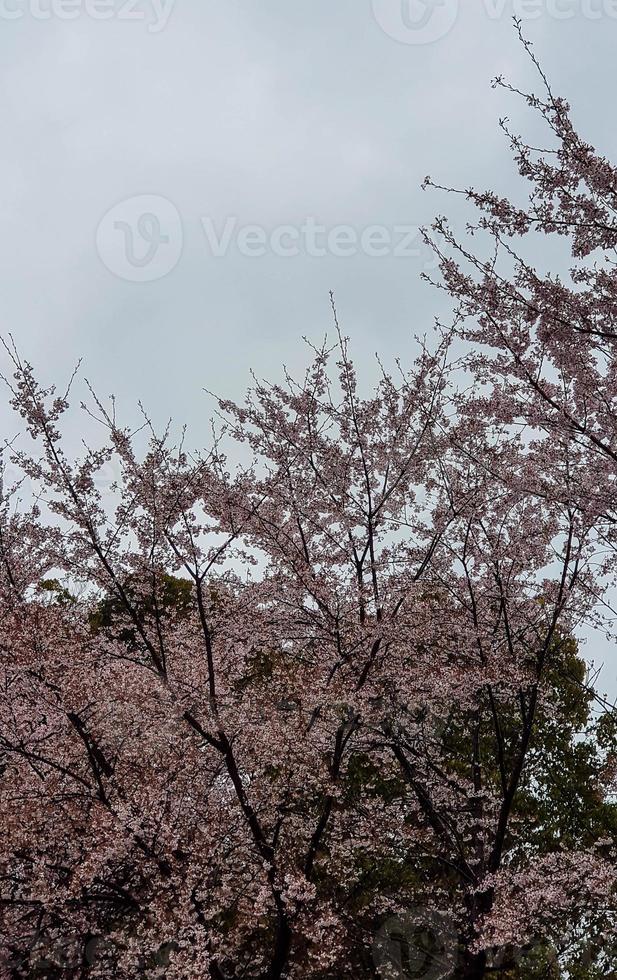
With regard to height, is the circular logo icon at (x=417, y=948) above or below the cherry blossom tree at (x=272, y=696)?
below

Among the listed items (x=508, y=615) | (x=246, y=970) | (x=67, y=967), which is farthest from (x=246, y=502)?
(x=246, y=970)

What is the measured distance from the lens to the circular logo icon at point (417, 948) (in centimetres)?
988

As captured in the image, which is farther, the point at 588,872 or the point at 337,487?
the point at 337,487

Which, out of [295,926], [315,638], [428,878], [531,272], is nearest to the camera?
[531,272]

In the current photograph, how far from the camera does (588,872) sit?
26.8 feet

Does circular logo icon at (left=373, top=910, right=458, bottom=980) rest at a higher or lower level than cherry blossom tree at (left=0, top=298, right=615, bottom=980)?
lower

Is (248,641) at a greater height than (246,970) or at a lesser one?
greater

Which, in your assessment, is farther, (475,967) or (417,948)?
(417,948)

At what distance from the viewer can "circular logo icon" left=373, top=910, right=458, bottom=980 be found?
9.88m

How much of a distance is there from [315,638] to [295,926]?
291 centimetres

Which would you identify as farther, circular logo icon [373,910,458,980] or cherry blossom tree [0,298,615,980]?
circular logo icon [373,910,458,980]

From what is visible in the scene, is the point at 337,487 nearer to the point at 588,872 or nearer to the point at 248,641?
the point at 248,641

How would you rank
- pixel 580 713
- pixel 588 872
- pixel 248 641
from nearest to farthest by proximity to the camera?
1. pixel 588 872
2. pixel 248 641
3. pixel 580 713

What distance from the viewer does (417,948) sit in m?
9.77
